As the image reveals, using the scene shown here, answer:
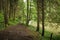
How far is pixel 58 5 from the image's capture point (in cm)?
2131

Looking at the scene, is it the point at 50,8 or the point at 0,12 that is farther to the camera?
the point at 0,12

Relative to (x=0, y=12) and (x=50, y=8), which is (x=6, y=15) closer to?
(x=50, y=8)

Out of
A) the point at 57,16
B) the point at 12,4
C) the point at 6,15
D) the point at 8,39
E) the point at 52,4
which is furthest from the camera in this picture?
the point at 12,4

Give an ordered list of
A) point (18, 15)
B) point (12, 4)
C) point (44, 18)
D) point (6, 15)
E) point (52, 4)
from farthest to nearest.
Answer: point (18, 15) → point (12, 4) → point (6, 15) → point (44, 18) → point (52, 4)

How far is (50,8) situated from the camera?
22.7 m

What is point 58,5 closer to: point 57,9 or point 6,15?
point 57,9

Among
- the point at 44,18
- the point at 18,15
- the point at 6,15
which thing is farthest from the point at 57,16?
the point at 18,15

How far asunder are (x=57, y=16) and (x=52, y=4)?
6.87 ft

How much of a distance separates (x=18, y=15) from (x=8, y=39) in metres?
34.7

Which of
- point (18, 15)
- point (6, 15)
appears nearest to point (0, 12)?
point (18, 15)

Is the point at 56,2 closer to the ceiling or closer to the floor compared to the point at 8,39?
closer to the ceiling

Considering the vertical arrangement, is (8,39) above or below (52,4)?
below

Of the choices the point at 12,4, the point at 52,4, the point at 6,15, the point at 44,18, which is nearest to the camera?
the point at 52,4

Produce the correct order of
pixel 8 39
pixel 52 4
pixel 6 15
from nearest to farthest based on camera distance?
pixel 8 39 < pixel 52 4 < pixel 6 15
